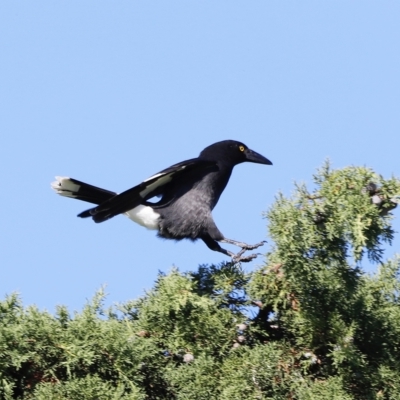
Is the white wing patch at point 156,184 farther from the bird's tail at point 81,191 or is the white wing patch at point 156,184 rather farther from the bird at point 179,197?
the bird's tail at point 81,191

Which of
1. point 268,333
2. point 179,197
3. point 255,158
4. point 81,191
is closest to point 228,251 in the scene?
point 179,197

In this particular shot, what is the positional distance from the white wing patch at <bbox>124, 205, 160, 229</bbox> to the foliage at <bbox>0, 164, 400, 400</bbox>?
2.08 m

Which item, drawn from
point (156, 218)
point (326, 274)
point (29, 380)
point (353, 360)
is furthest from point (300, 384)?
point (156, 218)

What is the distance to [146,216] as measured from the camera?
5.49m

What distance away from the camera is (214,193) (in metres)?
5.60

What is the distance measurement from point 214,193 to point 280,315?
230 centimetres

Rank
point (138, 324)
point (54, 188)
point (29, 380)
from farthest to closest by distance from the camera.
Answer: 1. point (54, 188)
2. point (138, 324)
3. point (29, 380)

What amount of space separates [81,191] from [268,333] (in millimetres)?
2390

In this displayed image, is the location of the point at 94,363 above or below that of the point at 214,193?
below

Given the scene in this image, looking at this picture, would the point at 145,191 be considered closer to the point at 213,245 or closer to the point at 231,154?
the point at 213,245

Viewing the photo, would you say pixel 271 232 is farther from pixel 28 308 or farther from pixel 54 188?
pixel 54 188

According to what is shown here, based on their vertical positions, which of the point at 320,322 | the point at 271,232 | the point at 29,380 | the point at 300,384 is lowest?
the point at 29,380

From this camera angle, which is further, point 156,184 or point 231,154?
point 231,154

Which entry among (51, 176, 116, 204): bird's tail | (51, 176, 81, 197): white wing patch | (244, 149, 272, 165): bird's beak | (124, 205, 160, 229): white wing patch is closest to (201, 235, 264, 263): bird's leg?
(124, 205, 160, 229): white wing patch
